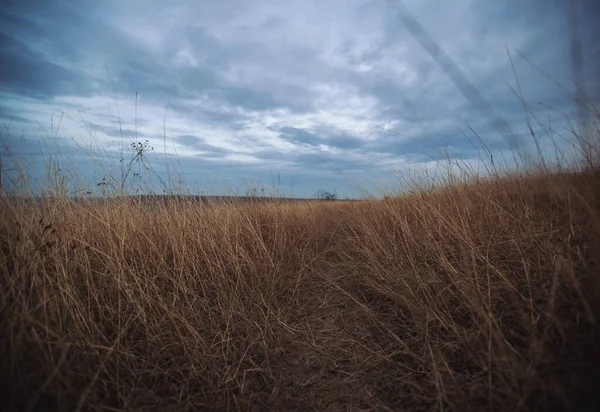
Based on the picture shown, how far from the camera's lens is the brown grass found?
42.6 inches

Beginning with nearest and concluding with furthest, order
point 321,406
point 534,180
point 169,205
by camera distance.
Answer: point 321,406, point 534,180, point 169,205

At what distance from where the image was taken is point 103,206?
102 inches

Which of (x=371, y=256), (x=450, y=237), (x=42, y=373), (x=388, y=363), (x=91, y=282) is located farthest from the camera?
(x=371, y=256)

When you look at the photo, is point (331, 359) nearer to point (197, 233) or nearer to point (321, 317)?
point (321, 317)

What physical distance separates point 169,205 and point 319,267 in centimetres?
213

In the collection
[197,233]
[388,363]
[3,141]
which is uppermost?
[3,141]

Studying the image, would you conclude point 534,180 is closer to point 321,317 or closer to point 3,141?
point 321,317

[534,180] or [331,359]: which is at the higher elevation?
[534,180]

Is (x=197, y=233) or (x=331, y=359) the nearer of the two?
(x=331, y=359)

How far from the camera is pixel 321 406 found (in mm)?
1334

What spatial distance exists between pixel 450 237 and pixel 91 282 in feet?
10.5

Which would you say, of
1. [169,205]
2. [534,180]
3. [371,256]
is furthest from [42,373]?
[534,180]

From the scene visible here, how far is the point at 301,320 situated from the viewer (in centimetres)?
216

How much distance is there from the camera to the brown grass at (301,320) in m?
1.08
